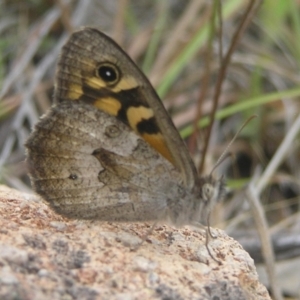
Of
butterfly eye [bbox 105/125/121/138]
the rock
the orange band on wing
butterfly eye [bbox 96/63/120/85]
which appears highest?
butterfly eye [bbox 96/63/120/85]

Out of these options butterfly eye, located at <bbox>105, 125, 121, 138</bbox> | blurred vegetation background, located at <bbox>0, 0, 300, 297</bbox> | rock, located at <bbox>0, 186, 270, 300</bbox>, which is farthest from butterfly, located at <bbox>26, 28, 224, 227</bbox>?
blurred vegetation background, located at <bbox>0, 0, 300, 297</bbox>

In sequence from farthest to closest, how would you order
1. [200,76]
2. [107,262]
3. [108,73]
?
[200,76] < [108,73] < [107,262]

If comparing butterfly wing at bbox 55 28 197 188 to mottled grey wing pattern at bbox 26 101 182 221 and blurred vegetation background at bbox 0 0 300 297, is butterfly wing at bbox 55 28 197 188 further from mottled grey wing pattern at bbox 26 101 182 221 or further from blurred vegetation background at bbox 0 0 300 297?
blurred vegetation background at bbox 0 0 300 297

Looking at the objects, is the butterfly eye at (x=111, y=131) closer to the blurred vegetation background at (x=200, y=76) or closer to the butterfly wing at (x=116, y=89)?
the butterfly wing at (x=116, y=89)

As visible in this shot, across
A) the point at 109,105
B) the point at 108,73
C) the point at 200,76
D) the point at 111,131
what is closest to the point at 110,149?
the point at 111,131

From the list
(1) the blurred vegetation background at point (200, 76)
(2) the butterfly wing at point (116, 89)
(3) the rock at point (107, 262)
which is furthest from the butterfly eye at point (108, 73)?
(1) the blurred vegetation background at point (200, 76)

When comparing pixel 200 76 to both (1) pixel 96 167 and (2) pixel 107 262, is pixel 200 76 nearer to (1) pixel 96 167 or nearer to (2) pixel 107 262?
(1) pixel 96 167

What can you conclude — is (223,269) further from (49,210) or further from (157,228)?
(49,210)
